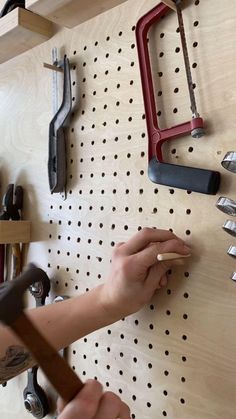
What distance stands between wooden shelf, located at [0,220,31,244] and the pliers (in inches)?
1.2

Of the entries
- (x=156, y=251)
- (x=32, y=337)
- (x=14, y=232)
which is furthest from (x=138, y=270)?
(x=14, y=232)

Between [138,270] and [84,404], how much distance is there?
0.23 metres

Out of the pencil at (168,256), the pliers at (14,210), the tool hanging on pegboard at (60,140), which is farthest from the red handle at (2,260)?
the pencil at (168,256)

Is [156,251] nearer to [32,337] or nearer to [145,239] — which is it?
[145,239]

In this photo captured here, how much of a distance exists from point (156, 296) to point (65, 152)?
0.35 metres

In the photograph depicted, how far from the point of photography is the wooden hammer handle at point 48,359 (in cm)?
43

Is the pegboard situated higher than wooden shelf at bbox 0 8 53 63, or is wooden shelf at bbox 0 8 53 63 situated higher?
wooden shelf at bbox 0 8 53 63

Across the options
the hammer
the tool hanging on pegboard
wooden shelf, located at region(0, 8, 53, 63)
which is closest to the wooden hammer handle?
the hammer

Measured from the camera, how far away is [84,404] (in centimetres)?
47

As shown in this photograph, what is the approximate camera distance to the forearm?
702 millimetres

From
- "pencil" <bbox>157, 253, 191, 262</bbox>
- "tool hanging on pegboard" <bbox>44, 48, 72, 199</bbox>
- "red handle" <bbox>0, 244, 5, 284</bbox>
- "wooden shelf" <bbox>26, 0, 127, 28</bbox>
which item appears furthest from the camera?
"red handle" <bbox>0, 244, 5, 284</bbox>

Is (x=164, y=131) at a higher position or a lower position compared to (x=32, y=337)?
higher

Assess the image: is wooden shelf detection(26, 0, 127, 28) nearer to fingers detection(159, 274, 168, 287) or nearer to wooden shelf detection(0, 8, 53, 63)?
wooden shelf detection(0, 8, 53, 63)

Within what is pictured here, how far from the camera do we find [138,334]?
0.75 m
